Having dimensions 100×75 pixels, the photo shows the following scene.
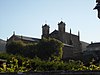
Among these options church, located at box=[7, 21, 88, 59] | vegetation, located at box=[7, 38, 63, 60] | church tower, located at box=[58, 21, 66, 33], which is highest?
church tower, located at box=[58, 21, 66, 33]

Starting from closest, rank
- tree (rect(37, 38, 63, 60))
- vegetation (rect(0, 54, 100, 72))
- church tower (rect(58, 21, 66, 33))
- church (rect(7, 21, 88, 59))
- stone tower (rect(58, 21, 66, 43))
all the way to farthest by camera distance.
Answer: vegetation (rect(0, 54, 100, 72)) < tree (rect(37, 38, 63, 60)) < church (rect(7, 21, 88, 59)) < stone tower (rect(58, 21, 66, 43)) < church tower (rect(58, 21, 66, 33))

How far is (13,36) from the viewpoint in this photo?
289ft

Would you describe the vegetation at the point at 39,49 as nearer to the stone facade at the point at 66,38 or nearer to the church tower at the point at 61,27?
the stone facade at the point at 66,38

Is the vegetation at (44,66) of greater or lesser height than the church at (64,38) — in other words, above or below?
below

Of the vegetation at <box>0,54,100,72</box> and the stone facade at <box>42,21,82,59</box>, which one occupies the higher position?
the stone facade at <box>42,21,82,59</box>

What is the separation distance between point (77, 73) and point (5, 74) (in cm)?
497

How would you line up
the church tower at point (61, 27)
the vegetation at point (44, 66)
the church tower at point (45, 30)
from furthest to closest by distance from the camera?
1. the church tower at point (45, 30)
2. the church tower at point (61, 27)
3. the vegetation at point (44, 66)

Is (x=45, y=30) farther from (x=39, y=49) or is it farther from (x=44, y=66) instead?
(x=44, y=66)

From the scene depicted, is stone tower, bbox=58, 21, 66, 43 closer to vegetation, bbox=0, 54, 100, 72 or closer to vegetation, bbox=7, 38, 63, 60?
vegetation, bbox=7, 38, 63, 60

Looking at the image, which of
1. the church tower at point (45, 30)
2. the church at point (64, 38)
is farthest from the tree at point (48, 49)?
the church tower at point (45, 30)

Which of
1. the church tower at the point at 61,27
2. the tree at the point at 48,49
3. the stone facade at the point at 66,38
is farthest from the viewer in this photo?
the church tower at the point at 61,27

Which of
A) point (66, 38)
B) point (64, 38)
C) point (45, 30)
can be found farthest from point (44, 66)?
point (45, 30)

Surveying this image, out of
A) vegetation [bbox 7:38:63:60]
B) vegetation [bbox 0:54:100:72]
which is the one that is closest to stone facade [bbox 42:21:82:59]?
vegetation [bbox 7:38:63:60]

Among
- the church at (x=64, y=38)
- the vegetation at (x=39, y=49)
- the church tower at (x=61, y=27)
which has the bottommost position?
the vegetation at (x=39, y=49)
